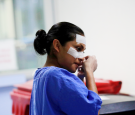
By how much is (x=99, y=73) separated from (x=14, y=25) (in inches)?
45.2

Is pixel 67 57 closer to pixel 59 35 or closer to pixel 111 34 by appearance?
pixel 59 35

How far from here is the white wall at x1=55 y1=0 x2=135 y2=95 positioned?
111 centimetres

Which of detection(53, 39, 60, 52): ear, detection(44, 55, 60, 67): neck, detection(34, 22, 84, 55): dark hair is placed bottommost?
detection(44, 55, 60, 67): neck

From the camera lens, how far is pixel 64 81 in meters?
0.61

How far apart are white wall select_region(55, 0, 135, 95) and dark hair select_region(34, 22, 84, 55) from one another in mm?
458

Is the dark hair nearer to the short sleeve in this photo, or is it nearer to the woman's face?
the woman's face

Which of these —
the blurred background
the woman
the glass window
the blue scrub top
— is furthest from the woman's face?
the glass window

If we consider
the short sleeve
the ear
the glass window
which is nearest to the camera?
the short sleeve

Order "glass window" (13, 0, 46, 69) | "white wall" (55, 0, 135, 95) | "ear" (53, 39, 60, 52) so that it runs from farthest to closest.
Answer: "glass window" (13, 0, 46, 69), "white wall" (55, 0, 135, 95), "ear" (53, 39, 60, 52)

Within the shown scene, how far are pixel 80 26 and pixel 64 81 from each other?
0.97m

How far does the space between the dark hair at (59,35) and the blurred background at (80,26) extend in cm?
40

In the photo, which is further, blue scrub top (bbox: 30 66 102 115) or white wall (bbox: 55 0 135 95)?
white wall (bbox: 55 0 135 95)

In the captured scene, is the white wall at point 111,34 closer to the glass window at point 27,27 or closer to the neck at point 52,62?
the neck at point 52,62

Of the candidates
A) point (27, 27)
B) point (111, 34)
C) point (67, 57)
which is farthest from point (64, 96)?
point (27, 27)
